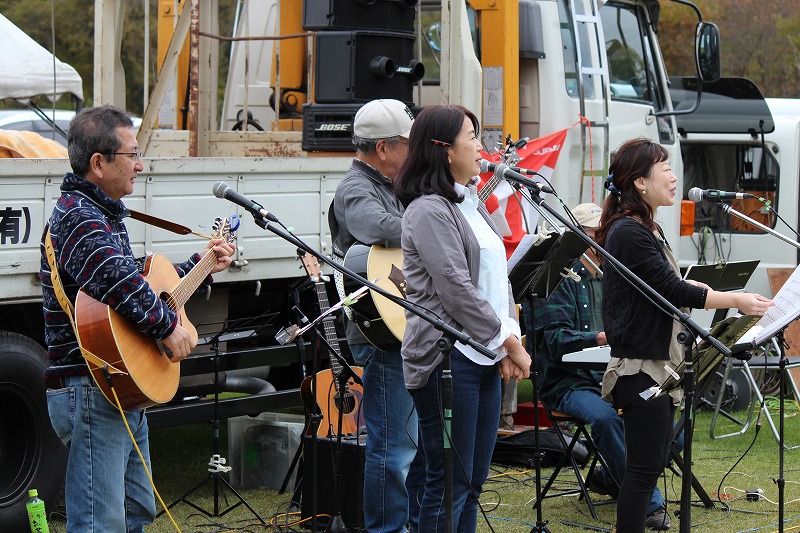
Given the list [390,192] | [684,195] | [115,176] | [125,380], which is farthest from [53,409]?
[684,195]

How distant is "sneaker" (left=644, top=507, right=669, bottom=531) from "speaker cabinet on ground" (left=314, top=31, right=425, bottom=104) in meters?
2.96

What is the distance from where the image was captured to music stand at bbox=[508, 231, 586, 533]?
15.1ft

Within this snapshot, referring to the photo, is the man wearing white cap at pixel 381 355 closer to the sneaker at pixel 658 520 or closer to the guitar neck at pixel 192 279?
the guitar neck at pixel 192 279

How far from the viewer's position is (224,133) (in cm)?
771

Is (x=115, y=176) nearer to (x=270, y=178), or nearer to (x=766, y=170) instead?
(x=270, y=178)

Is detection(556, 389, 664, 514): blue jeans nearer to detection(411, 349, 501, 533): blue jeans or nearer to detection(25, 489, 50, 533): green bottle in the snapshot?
detection(411, 349, 501, 533): blue jeans

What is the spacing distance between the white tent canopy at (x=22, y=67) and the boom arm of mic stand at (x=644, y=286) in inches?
214

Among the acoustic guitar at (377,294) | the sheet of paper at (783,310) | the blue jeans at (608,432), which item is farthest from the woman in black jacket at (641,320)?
the blue jeans at (608,432)

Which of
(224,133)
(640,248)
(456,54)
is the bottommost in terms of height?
(640,248)

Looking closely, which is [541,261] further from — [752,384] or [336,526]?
[752,384]

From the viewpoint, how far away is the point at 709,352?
14.5 feet

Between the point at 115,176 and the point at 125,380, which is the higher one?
the point at 115,176

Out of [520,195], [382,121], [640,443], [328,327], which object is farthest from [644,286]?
[520,195]

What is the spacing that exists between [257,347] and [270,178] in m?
0.98
